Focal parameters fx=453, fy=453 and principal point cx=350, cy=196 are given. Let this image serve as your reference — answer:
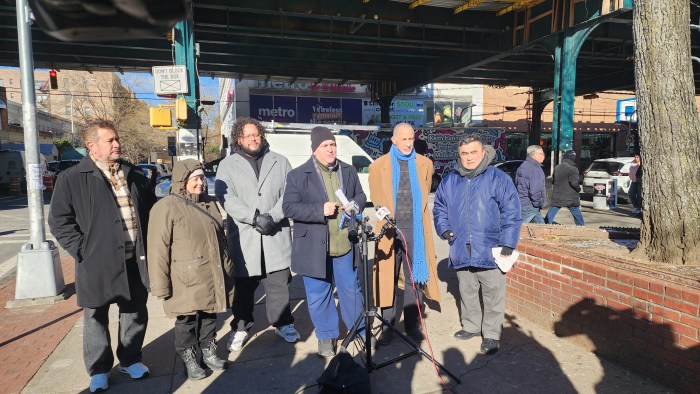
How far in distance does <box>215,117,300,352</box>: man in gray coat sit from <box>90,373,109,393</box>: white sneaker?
96cm

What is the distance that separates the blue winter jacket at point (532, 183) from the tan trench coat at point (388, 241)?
3699 mm

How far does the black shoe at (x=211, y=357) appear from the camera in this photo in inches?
138

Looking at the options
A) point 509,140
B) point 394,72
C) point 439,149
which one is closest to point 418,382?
point 439,149

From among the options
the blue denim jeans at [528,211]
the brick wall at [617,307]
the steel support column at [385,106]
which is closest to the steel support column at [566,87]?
the blue denim jeans at [528,211]

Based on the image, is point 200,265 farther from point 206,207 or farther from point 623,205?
point 623,205

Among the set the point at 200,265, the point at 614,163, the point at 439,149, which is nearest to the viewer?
the point at 200,265

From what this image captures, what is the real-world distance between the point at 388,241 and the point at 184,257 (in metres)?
1.70

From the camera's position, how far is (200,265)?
3.25 metres

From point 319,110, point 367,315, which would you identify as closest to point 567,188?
point 367,315

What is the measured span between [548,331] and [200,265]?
3.08 meters

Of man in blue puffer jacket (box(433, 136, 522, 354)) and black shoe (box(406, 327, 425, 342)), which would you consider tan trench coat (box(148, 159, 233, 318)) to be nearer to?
black shoe (box(406, 327, 425, 342))

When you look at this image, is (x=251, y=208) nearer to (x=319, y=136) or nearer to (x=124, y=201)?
(x=319, y=136)

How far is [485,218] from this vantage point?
370cm

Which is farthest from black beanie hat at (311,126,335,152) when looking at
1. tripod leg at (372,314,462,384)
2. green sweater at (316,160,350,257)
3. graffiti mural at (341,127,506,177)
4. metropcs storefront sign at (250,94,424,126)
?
metropcs storefront sign at (250,94,424,126)
